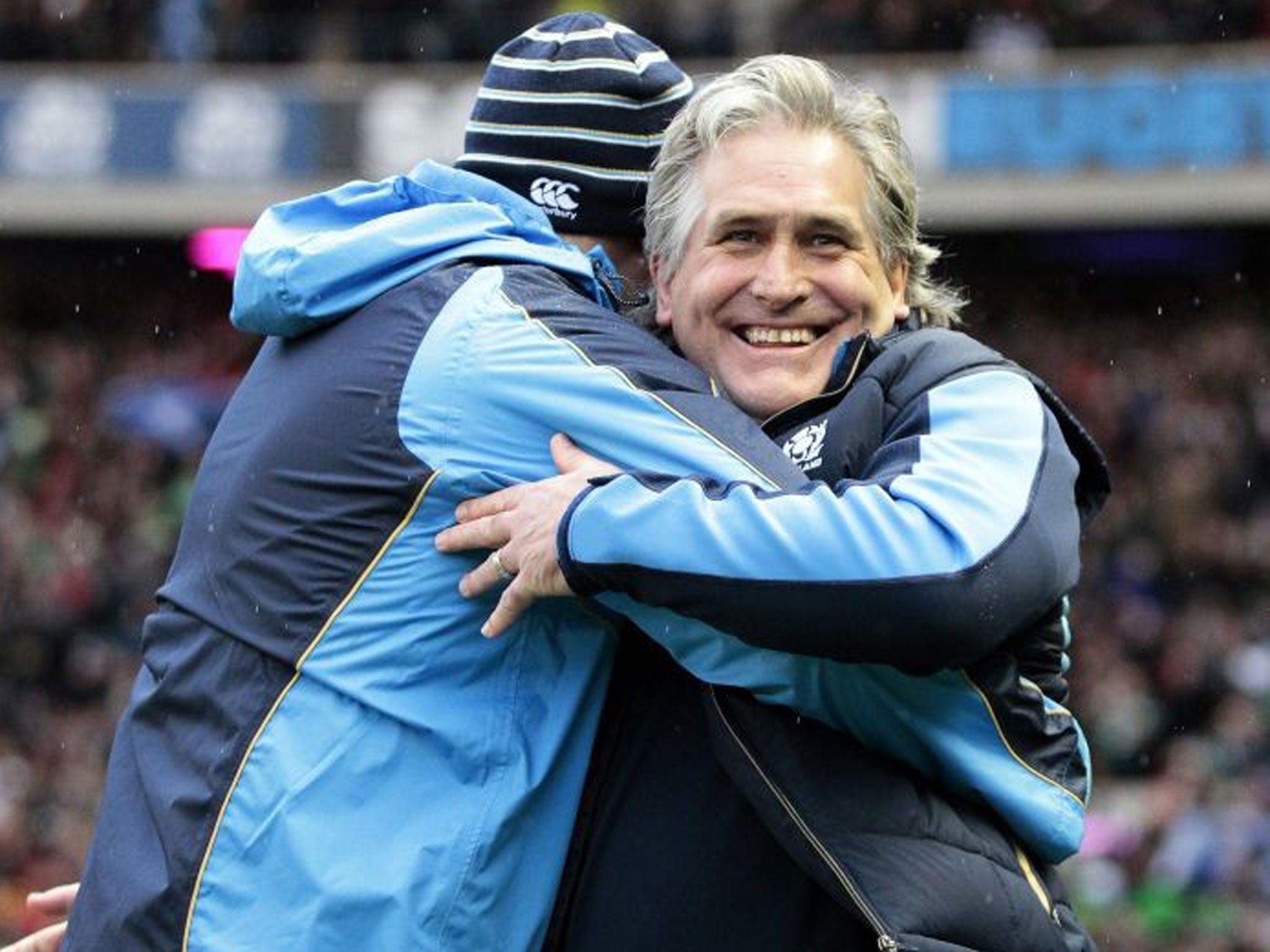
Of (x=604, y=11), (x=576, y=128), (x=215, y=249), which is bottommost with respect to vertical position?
(x=215, y=249)

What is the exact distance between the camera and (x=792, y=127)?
3.25 m

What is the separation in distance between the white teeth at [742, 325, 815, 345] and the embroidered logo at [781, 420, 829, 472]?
6.4 inches

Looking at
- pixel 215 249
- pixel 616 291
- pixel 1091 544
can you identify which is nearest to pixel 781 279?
pixel 616 291

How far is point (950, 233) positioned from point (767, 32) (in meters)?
2.19

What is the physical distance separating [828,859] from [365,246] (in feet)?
2.97

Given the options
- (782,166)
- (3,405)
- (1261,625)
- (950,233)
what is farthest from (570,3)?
(782,166)

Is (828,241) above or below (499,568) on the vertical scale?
above

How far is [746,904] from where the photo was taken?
9.96 ft

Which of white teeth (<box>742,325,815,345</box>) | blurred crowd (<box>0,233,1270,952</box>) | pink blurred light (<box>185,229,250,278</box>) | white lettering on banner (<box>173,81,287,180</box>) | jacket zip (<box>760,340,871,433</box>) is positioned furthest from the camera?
pink blurred light (<box>185,229,250,278</box>)

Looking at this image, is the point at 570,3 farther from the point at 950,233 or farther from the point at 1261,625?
the point at 1261,625

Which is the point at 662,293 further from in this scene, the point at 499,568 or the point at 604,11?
the point at 604,11

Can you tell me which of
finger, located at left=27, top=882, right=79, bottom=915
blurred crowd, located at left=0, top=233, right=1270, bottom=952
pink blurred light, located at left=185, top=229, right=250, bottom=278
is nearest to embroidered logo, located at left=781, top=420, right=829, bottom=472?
finger, located at left=27, top=882, right=79, bottom=915

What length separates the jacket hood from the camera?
10.1 feet

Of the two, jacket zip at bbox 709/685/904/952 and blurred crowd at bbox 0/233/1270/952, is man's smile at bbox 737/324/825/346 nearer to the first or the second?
jacket zip at bbox 709/685/904/952
